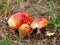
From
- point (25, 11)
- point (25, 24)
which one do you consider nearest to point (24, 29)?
point (25, 24)

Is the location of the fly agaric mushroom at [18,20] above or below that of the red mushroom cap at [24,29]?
above

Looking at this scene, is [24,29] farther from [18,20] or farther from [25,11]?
[25,11]

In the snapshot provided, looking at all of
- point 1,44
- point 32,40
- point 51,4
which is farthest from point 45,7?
point 1,44

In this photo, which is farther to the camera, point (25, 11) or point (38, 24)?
point (25, 11)

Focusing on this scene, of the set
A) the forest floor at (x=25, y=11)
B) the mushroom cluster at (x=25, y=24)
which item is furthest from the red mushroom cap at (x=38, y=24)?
the forest floor at (x=25, y=11)

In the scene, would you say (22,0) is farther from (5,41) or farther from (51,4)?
(5,41)

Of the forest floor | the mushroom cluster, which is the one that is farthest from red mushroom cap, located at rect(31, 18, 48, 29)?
the forest floor

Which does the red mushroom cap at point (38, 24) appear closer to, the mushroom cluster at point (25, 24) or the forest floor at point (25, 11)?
the mushroom cluster at point (25, 24)

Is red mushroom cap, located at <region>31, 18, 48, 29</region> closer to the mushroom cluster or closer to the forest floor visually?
the mushroom cluster

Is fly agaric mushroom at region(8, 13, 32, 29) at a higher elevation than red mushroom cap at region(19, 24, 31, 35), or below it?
higher
